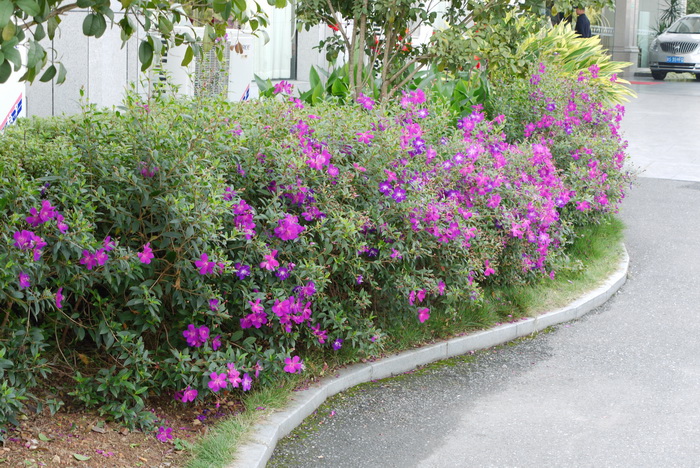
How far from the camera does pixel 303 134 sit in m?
4.86

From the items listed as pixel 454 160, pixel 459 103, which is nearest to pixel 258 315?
pixel 454 160

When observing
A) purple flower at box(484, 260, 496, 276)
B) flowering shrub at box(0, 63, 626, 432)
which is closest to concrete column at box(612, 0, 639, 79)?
purple flower at box(484, 260, 496, 276)

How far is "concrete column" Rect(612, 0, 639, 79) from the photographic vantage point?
108 feet

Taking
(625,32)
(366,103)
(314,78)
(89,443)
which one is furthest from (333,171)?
(625,32)

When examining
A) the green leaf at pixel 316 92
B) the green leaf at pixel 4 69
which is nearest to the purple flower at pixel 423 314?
the green leaf at pixel 4 69

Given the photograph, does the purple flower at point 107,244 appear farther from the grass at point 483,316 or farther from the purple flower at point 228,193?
the grass at point 483,316

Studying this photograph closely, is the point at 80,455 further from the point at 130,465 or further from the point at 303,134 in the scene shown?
the point at 303,134

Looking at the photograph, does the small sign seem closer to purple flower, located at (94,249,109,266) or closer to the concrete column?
purple flower, located at (94,249,109,266)

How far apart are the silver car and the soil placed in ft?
96.4

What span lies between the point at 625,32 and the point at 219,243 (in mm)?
31732

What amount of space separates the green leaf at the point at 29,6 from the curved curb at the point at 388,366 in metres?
2.15

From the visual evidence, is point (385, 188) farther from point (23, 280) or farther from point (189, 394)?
point (23, 280)

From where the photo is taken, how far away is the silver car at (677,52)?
30.1m

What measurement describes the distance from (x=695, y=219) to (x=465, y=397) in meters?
5.75
